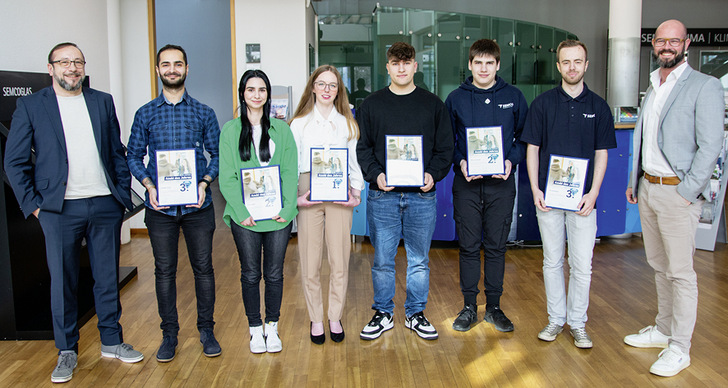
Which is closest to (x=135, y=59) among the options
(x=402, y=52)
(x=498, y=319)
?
(x=402, y=52)

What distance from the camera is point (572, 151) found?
3117 mm

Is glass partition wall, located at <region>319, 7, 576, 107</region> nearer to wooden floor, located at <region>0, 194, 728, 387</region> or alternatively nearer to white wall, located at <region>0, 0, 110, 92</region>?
white wall, located at <region>0, 0, 110, 92</region>

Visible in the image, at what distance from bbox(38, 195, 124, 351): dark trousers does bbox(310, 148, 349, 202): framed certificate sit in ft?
3.31

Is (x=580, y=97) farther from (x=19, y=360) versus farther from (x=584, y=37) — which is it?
(x=584, y=37)

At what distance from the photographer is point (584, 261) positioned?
316 cm

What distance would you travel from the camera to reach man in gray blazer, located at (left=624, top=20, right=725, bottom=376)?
2.79m

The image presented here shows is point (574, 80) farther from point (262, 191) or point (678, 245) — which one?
point (262, 191)

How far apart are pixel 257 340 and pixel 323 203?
802 millimetres

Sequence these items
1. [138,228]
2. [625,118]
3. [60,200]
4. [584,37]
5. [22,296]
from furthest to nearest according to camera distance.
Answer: [584,37] < [138,228] < [625,118] < [22,296] < [60,200]

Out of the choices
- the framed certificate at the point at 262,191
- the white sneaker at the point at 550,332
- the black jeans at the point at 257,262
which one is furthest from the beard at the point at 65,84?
the white sneaker at the point at 550,332

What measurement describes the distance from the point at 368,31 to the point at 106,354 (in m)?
4.58

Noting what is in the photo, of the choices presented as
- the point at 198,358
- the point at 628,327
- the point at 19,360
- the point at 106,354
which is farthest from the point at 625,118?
the point at 19,360

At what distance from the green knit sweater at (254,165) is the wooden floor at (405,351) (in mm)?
736

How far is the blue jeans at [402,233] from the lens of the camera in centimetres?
326
